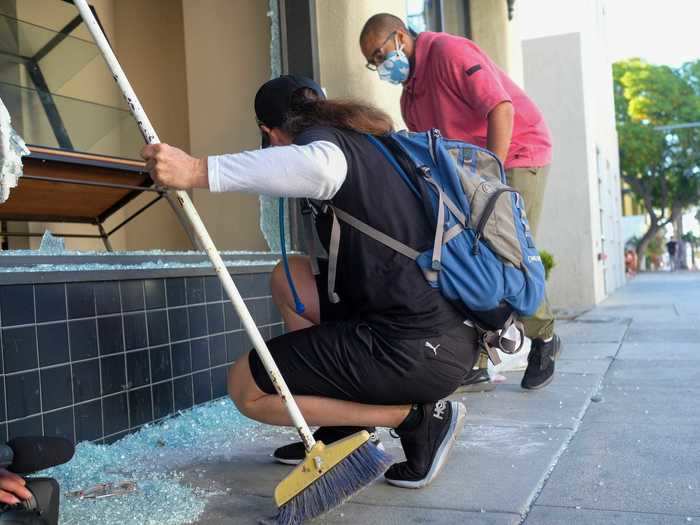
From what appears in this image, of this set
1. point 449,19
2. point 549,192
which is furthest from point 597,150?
point 449,19

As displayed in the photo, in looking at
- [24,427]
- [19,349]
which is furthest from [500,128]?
[24,427]

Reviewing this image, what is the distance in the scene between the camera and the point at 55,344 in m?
2.93

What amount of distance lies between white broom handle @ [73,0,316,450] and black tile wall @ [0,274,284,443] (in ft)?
2.83

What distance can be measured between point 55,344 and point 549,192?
30.7 ft

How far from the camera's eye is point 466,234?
2.36m

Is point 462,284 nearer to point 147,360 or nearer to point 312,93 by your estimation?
point 312,93

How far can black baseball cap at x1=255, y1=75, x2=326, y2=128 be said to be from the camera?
2568 millimetres

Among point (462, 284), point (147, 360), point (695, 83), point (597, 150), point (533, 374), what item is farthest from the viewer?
point (695, 83)

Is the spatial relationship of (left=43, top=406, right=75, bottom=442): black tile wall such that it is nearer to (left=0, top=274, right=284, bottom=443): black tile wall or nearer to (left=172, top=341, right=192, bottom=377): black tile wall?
(left=0, top=274, right=284, bottom=443): black tile wall

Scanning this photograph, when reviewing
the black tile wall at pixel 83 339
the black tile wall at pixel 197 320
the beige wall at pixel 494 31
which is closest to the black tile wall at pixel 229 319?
the black tile wall at pixel 197 320

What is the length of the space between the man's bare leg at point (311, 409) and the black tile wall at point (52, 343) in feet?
2.50

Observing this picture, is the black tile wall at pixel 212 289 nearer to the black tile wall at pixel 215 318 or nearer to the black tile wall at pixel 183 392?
the black tile wall at pixel 215 318

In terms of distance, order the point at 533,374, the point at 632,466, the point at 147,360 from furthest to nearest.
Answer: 1. the point at 533,374
2. the point at 147,360
3. the point at 632,466

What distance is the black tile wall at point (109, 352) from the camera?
9.16 ft
